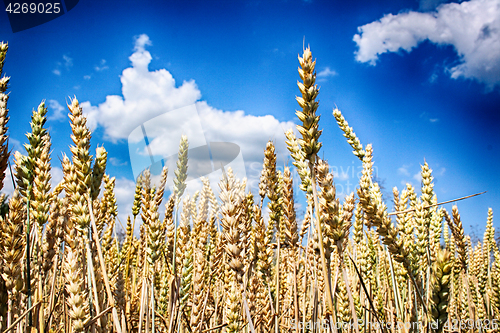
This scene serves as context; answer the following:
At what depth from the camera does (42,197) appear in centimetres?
149

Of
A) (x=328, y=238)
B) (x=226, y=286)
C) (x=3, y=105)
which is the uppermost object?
(x=3, y=105)

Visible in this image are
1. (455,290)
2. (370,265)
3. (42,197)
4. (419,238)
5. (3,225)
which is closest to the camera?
(3,225)

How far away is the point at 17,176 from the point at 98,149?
1.57 ft

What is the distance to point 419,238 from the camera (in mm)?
2361

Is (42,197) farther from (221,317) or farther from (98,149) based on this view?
(221,317)

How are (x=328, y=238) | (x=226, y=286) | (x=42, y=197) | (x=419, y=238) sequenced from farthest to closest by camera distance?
(x=226, y=286) < (x=419, y=238) < (x=42, y=197) < (x=328, y=238)

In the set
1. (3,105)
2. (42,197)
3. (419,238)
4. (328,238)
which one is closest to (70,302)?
(42,197)

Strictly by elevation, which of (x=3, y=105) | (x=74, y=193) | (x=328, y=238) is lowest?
(x=328, y=238)

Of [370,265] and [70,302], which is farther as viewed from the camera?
[370,265]

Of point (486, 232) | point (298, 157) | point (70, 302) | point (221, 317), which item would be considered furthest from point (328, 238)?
point (486, 232)

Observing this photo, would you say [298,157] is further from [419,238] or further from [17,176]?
[17,176]

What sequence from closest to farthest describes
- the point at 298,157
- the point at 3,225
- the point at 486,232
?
1. the point at 3,225
2. the point at 298,157
3. the point at 486,232

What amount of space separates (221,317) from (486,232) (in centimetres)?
451

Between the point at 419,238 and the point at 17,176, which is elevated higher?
the point at 17,176
